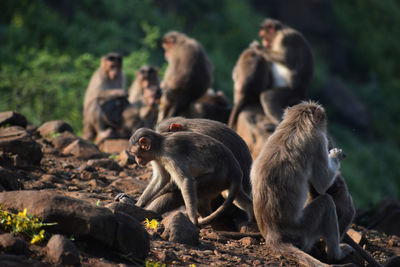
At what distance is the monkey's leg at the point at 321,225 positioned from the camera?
493 cm

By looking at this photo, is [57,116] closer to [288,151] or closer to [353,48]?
[288,151]

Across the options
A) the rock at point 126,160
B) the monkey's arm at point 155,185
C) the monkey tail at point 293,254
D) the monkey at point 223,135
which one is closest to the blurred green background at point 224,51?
the rock at point 126,160

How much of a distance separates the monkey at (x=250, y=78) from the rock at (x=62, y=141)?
328cm

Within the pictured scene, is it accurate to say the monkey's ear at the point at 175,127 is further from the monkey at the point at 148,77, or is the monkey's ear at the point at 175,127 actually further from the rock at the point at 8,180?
the monkey at the point at 148,77

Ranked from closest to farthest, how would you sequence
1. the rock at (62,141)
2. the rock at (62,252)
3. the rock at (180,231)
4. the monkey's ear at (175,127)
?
the rock at (62,252), the rock at (180,231), the monkey's ear at (175,127), the rock at (62,141)

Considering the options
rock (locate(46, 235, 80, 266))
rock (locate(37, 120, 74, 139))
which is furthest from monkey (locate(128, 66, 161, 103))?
rock (locate(46, 235, 80, 266))

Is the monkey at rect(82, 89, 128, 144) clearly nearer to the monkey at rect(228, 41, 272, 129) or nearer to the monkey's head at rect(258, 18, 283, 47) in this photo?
the monkey at rect(228, 41, 272, 129)

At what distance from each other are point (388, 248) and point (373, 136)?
17521 millimetres

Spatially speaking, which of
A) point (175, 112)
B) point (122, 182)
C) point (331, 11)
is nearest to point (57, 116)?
point (175, 112)

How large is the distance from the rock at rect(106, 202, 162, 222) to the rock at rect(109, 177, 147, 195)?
1.10 m

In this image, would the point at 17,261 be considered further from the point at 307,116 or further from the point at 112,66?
the point at 112,66

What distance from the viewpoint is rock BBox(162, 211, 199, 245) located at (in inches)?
191

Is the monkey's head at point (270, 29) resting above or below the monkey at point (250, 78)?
above

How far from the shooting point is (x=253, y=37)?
76.4ft
